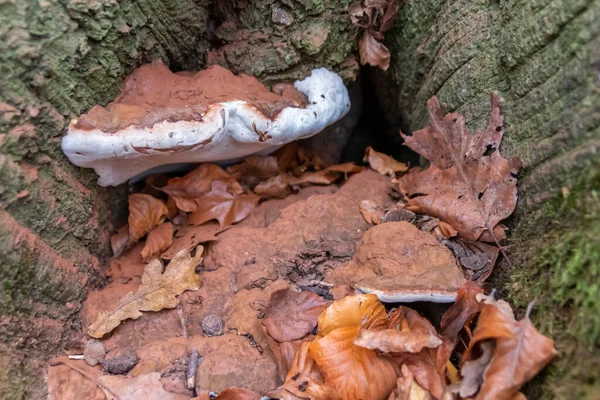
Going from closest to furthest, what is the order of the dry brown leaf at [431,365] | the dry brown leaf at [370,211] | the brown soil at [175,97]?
the dry brown leaf at [431,365] → the brown soil at [175,97] → the dry brown leaf at [370,211]

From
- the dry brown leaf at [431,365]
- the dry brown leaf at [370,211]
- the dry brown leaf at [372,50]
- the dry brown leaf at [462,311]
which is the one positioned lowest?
the dry brown leaf at [370,211]

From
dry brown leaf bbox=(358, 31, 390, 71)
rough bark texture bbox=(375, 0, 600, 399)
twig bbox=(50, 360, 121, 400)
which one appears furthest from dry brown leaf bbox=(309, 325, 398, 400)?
dry brown leaf bbox=(358, 31, 390, 71)

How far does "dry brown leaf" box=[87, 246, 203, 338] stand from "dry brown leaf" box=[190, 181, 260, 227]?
0.76 feet

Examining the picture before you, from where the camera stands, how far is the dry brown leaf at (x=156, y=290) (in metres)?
1.93

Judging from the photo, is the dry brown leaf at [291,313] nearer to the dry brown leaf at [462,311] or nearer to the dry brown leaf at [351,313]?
the dry brown leaf at [351,313]

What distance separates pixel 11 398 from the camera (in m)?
1.62

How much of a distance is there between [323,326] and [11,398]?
47.1 inches

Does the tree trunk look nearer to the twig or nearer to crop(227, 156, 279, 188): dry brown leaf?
the twig

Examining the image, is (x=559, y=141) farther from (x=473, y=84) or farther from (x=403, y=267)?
(x=403, y=267)

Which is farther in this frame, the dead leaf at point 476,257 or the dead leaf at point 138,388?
the dead leaf at point 476,257

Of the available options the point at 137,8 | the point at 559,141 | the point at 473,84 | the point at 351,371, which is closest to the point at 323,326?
the point at 351,371

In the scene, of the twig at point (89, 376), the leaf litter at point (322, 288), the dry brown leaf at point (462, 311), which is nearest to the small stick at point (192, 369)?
the leaf litter at point (322, 288)

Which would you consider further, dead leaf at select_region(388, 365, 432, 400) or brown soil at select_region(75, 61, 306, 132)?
brown soil at select_region(75, 61, 306, 132)

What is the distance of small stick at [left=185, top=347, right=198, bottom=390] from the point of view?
67.2 inches
